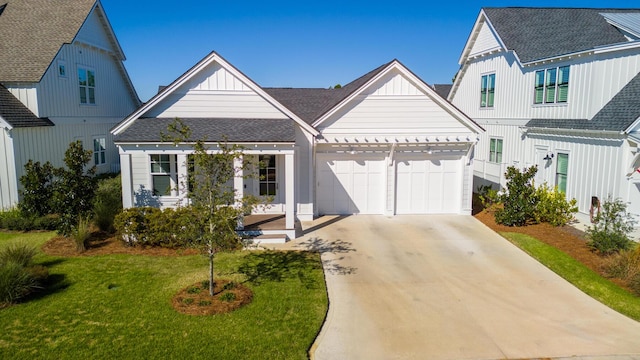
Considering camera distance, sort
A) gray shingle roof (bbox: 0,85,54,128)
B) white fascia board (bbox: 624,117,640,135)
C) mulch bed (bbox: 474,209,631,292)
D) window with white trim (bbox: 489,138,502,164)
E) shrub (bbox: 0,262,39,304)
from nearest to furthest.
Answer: shrub (bbox: 0,262,39,304), mulch bed (bbox: 474,209,631,292), white fascia board (bbox: 624,117,640,135), gray shingle roof (bbox: 0,85,54,128), window with white trim (bbox: 489,138,502,164)

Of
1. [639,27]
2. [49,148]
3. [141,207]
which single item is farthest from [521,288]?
[49,148]

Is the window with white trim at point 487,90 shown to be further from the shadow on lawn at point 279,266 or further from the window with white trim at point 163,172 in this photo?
the window with white trim at point 163,172

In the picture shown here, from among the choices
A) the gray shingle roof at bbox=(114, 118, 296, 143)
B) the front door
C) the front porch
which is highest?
the gray shingle roof at bbox=(114, 118, 296, 143)

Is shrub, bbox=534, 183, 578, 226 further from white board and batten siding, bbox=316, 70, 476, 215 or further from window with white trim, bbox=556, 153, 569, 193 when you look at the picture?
white board and batten siding, bbox=316, 70, 476, 215

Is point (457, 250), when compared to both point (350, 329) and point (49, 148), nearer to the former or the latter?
point (350, 329)

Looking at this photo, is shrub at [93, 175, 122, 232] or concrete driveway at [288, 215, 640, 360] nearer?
concrete driveway at [288, 215, 640, 360]

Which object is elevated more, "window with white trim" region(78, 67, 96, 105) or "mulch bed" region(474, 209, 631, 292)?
"window with white trim" region(78, 67, 96, 105)

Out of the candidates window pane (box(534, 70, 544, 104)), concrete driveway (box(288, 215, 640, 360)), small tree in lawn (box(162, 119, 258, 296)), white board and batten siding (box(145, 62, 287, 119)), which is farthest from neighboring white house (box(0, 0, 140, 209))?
window pane (box(534, 70, 544, 104))

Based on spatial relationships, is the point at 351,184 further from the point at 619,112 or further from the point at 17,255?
the point at 17,255
